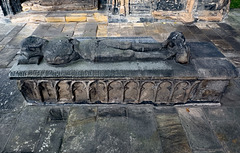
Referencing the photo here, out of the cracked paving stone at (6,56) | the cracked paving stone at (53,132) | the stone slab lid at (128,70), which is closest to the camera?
the cracked paving stone at (53,132)

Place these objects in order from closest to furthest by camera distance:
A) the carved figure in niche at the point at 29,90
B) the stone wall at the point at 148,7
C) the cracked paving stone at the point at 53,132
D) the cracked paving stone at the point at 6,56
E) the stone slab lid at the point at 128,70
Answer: the cracked paving stone at the point at 53,132, the stone slab lid at the point at 128,70, the carved figure in niche at the point at 29,90, the cracked paving stone at the point at 6,56, the stone wall at the point at 148,7

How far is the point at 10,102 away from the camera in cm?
369

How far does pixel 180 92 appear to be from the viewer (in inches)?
138

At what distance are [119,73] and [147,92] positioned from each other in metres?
0.71

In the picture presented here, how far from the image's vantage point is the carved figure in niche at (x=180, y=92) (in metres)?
3.40

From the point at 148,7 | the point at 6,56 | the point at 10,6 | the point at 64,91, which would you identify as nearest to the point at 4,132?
the point at 64,91

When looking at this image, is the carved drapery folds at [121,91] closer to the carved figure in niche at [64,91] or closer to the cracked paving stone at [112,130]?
the carved figure in niche at [64,91]

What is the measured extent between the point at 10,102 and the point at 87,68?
179 cm

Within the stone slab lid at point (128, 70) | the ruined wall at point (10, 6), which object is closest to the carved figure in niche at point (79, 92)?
the stone slab lid at point (128, 70)

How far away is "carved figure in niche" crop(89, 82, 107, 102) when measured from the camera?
3401 mm

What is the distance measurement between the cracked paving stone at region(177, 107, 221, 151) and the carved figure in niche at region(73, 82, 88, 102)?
72.4 inches

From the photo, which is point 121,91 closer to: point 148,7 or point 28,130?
point 28,130

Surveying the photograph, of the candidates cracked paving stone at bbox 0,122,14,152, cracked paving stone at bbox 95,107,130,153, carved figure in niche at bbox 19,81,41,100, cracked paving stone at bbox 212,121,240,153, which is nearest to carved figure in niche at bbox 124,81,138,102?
cracked paving stone at bbox 95,107,130,153

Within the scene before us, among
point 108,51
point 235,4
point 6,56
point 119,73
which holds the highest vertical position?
point 235,4
